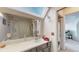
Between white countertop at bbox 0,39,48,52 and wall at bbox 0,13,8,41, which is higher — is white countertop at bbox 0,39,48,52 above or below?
below

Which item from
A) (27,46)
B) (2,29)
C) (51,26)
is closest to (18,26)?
→ (2,29)

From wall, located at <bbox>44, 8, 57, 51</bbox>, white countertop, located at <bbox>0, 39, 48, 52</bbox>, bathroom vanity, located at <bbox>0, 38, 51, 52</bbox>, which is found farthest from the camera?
wall, located at <bbox>44, 8, 57, 51</bbox>

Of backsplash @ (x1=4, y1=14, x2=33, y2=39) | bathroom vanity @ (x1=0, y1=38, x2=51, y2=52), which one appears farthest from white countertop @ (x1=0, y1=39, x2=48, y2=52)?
backsplash @ (x1=4, y1=14, x2=33, y2=39)

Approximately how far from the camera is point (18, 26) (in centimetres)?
132

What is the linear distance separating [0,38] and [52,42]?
83 centimetres

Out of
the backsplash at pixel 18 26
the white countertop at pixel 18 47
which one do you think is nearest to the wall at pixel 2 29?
the backsplash at pixel 18 26

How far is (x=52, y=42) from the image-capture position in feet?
4.79

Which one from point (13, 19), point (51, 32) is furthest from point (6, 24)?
point (51, 32)

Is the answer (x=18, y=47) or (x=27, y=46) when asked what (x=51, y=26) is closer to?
(x=27, y=46)

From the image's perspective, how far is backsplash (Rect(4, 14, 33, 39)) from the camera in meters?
1.26

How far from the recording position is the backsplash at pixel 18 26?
4.13ft

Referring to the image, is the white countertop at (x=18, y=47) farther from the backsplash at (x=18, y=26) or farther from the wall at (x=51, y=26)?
the wall at (x=51, y=26)

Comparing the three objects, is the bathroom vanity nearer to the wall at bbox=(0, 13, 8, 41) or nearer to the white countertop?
the white countertop
